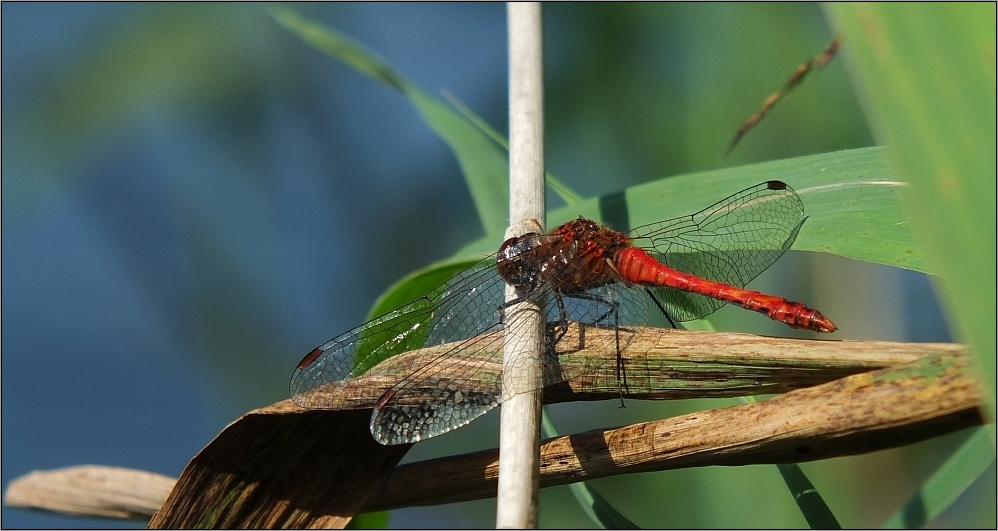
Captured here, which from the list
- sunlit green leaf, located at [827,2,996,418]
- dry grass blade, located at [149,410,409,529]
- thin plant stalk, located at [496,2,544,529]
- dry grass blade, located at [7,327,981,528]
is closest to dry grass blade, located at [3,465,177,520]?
dry grass blade, located at [7,327,981,528]

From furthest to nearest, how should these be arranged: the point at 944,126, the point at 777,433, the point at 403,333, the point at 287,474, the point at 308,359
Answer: the point at 403,333, the point at 308,359, the point at 287,474, the point at 777,433, the point at 944,126

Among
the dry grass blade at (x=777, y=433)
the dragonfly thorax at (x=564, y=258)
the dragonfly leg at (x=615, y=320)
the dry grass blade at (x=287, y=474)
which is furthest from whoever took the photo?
the dragonfly thorax at (x=564, y=258)

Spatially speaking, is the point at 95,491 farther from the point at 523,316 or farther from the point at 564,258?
the point at 564,258

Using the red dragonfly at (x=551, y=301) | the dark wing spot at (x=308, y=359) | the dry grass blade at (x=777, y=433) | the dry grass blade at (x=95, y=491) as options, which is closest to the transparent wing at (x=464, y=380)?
the red dragonfly at (x=551, y=301)

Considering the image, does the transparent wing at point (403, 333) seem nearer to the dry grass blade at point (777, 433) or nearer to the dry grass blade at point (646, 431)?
the dry grass blade at point (646, 431)

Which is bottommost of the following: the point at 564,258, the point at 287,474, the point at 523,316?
the point at 287,474

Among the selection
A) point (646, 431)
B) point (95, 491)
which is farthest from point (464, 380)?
point (95, 491)

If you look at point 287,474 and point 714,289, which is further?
point 714,289

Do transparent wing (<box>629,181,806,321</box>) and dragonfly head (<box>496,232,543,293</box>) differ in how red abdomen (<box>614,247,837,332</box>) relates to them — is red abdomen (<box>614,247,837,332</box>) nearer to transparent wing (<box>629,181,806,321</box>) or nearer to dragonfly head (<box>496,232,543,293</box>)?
transparent wing (<box>629,181,806,321</box>)
